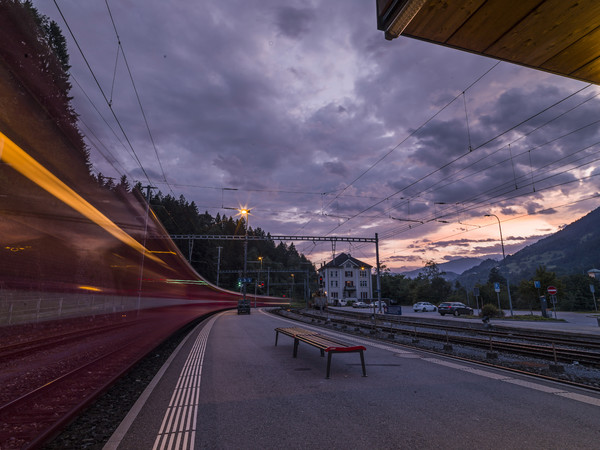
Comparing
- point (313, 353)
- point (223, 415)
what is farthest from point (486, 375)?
point (223, 415)

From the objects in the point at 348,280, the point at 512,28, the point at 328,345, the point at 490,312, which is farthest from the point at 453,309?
the point at 348,280

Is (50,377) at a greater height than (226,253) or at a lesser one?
lesser

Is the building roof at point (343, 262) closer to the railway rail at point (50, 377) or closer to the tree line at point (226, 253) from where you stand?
the tree line at point (226, 253)

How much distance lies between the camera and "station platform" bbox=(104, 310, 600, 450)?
3824mm

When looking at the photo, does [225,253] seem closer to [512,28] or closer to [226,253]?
[226,253]

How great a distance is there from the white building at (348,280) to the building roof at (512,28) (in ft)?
260

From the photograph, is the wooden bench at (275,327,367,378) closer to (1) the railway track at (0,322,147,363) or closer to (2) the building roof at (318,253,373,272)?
(1) the railway track at (0,322,147,363)

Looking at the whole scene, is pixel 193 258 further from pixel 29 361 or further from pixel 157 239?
pixel 29 361

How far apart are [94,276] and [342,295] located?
207 feet

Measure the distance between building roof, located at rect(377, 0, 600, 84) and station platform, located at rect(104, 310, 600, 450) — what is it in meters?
4.20

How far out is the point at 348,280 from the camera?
3248 inches

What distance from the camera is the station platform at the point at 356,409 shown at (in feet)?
12.5

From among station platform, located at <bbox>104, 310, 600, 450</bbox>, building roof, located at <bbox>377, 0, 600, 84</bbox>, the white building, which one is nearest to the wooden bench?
station platform, located at <bbox>104, 310, 600, 450</bbox>

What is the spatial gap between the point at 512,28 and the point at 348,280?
82241 mm
